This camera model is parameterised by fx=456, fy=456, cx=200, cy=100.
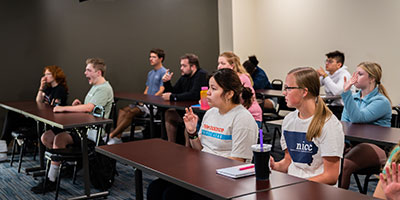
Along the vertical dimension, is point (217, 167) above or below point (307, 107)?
below

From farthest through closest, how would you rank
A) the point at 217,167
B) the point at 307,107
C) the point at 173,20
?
the point at 173,20
the point at 307,107
the point at 217,167

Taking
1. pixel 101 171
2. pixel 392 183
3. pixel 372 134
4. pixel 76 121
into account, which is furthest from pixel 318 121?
pixel 101 171

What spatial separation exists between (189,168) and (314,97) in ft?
2.59

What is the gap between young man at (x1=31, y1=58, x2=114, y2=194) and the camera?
171 inches

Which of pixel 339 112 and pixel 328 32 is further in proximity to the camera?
pixel 328 32

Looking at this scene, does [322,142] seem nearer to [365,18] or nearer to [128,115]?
[128,115]

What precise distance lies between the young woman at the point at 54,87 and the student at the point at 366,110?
323 centimetres

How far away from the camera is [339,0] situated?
712 centimetres

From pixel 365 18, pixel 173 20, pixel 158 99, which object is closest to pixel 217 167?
pixel 158 99

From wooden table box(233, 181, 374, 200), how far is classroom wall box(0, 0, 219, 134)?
18.9 ft

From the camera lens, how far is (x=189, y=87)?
5.57m

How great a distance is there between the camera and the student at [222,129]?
2668mm

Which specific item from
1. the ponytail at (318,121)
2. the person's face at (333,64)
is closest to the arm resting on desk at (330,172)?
the ponytail at (318,121)

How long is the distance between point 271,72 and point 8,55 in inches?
176
